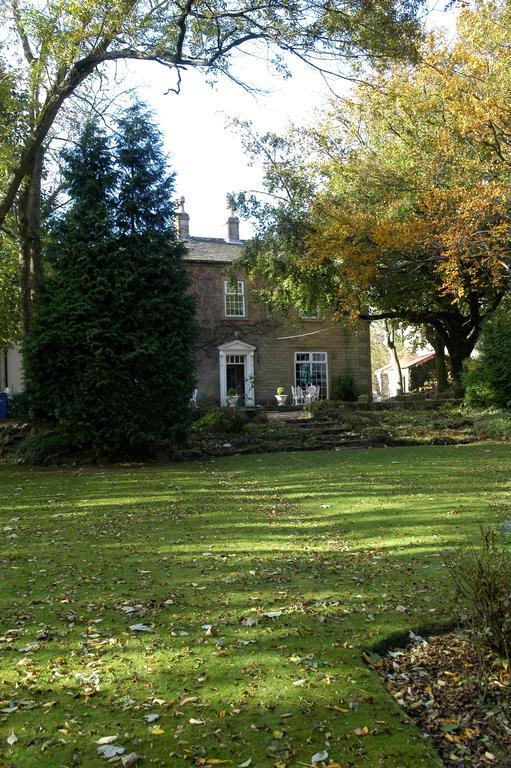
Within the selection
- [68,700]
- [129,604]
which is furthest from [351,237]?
[68,700]

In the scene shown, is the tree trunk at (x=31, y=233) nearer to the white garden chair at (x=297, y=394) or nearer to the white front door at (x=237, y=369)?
the white front door at (x=237, y=369)

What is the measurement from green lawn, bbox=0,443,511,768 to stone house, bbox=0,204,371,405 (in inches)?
811

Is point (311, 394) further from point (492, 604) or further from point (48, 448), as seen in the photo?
point (492, 604)

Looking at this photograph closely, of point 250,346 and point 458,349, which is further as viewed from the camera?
point 250,346

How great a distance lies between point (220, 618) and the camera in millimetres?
4633

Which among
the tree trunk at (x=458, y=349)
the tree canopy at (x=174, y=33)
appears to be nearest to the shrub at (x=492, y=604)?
the tree canopy at (x=174, y=33)

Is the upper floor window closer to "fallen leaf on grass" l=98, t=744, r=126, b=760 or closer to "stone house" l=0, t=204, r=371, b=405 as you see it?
"stone house" l=0, t=204, r=371, b=405

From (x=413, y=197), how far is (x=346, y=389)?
1267 centimetres

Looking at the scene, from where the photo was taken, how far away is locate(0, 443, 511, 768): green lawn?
124 inches

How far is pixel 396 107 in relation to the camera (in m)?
21.7

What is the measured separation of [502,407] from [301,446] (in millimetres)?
7406

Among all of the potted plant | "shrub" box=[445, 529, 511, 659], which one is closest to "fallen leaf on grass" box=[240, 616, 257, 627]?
"shrub" box=[445, 529, 511, 659]

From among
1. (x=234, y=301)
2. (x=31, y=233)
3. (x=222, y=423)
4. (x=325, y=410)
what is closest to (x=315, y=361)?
(x=234, y=301)

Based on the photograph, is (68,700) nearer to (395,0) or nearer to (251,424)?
(395,0)
